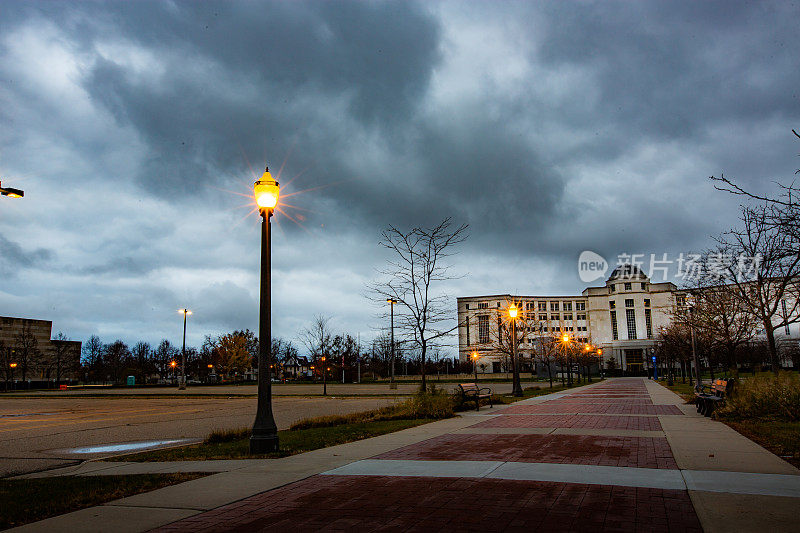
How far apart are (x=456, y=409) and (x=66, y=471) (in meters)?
12.9

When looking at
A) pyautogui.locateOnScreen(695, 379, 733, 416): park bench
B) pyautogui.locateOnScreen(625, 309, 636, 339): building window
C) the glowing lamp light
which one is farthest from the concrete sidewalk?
pyautogui.locateOnScreen(625, 309, 636, 339): building window

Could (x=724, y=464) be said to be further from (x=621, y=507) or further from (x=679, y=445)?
(x=621, y=507)

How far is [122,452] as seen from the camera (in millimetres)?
11273

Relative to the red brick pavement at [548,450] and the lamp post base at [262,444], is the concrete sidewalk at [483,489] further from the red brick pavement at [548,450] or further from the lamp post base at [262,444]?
the lamp post base at [262,444]

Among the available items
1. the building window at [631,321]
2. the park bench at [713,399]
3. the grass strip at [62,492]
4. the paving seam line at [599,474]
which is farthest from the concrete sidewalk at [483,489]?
the building window at [631,321]

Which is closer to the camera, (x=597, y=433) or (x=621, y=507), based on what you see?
(x=621, y=507)

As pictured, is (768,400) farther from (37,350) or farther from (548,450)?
(37,350)

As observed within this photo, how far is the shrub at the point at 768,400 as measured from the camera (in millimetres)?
13930

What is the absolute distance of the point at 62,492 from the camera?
701cm

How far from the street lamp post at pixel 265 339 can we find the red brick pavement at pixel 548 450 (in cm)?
215

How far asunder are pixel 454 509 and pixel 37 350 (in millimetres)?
100976

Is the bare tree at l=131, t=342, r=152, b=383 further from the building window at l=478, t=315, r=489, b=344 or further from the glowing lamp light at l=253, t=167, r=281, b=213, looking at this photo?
the glowing lamp light at l=253, t=167, r=281, b=213

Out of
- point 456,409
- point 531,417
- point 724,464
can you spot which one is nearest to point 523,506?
point 724,464

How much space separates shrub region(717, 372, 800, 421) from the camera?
13.9 metres
